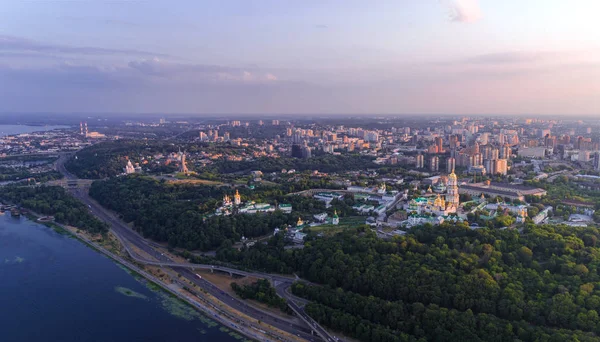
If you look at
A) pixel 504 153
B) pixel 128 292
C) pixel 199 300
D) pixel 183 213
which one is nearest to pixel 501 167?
pixel 504 153

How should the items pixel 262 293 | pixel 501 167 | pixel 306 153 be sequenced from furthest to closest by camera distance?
1. pixel 306 153
2. pixel 501 167
3. pixel 262 293

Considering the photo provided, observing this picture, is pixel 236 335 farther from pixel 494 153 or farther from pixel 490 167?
pixel 494 153

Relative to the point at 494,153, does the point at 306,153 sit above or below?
below

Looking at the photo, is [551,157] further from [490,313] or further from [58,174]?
[58,174]

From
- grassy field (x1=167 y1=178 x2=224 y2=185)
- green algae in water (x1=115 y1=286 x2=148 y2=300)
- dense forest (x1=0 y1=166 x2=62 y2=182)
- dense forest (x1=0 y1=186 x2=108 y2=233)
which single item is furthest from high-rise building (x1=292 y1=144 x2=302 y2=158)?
green algae in water (x1=115 y1=286 x2=148 y2=300)

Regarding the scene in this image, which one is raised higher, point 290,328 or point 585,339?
point 585,339

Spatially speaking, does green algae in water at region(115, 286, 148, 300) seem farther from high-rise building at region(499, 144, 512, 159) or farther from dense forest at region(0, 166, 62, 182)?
high-rise building at region(499, 144, 512, 159)

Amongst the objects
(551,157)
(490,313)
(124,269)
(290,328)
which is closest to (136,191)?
(124,269)

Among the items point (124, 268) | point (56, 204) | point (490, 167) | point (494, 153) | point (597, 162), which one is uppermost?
point (494, 153)
